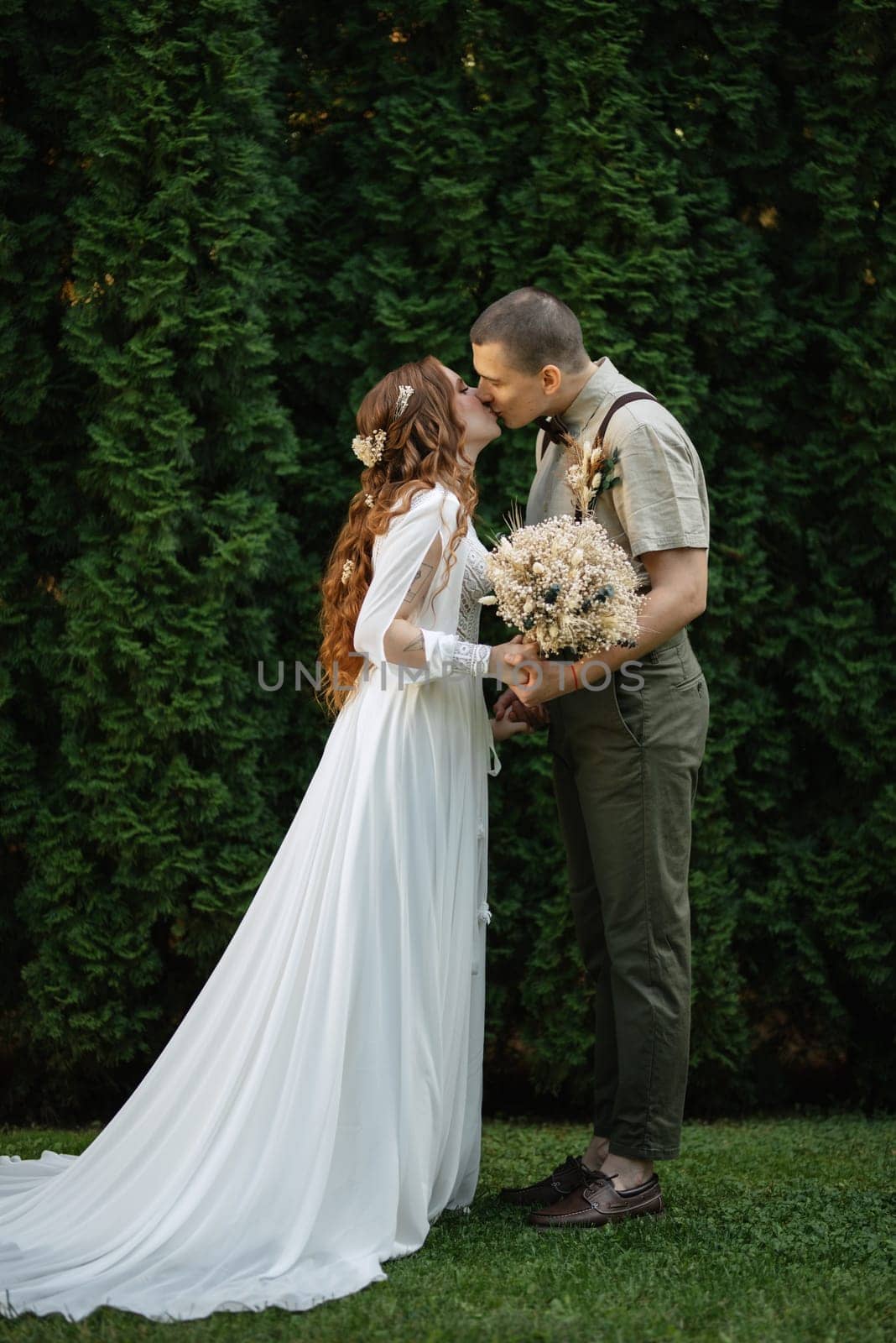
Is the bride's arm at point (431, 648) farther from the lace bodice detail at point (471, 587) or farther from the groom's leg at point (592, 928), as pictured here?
the groom's leg at point (592, 928)

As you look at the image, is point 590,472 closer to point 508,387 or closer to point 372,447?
point 508,387

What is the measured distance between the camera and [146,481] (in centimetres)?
466

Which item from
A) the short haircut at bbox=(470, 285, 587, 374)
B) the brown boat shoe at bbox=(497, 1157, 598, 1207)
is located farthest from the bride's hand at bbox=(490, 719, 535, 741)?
the brown boat shoe at bbox=(497, 1157, 598, 1207)

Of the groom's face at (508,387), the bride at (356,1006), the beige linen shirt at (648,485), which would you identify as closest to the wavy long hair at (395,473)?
the bride at (356,1006)

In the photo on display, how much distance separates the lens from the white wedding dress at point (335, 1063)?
299 centimetres

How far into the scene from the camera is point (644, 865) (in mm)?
3484

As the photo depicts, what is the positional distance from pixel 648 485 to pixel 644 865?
40.3 inches

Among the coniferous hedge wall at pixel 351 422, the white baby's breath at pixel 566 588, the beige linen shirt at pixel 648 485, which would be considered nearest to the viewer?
the white baby's breath at pixel 566 588

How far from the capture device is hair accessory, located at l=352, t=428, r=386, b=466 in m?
3.48

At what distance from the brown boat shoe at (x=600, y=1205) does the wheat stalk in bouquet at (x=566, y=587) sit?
1.48 meters

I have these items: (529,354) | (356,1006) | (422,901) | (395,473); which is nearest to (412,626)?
(395,473)

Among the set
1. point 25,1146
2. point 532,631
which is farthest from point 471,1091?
point 25,1146

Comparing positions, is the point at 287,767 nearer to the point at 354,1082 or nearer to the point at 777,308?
the point at 354,1082

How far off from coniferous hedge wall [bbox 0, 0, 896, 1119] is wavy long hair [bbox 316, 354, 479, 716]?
1209 mm
